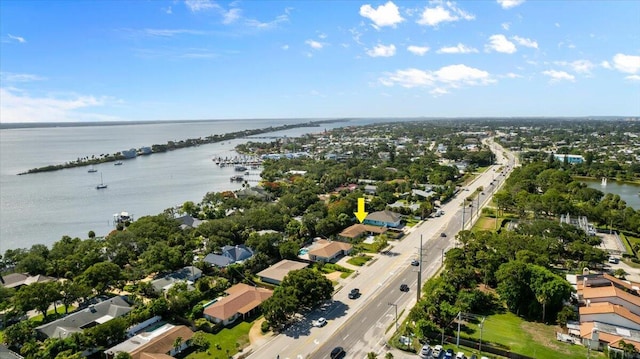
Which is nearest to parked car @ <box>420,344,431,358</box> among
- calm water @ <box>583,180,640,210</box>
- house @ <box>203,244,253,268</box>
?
house @ <box>203,244,253,268</box>

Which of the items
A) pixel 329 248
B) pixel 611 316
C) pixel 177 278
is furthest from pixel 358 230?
pixel 611 316

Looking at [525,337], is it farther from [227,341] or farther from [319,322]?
[227,341]

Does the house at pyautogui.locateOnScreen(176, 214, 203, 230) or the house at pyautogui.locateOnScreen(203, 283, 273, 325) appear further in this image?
the house at pyautogui.locateOnScreen(176, 214, 203, 230)

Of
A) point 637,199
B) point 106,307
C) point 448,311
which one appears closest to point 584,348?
point 448,311

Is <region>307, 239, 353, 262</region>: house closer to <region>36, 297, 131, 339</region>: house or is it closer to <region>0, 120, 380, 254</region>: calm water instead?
<region>36, 297, 131, 339</region>: house

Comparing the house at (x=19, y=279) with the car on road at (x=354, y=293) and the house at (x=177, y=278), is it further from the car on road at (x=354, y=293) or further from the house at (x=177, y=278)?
the car on road at (x=354, y=293)

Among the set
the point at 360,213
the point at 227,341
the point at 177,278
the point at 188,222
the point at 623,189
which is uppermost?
the point at 360,213
